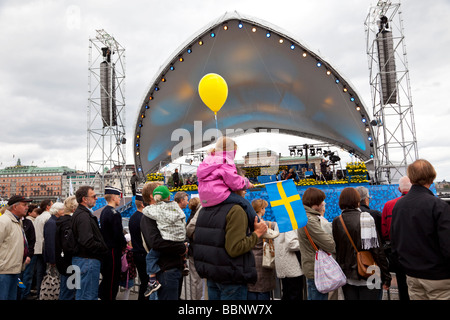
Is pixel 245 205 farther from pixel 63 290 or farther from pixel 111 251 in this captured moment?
pixel 63 290

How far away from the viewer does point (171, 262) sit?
3.20 metres

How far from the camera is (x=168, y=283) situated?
3184 millimetres

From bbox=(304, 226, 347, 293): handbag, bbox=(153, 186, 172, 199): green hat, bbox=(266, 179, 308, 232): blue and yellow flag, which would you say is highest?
bbox=(153, 186, 172, 199): green hat

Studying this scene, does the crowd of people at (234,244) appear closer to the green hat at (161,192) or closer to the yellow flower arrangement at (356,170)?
the green hat at (161,192)

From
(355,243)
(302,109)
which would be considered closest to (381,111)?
(302,109)

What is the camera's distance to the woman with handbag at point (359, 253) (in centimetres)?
277

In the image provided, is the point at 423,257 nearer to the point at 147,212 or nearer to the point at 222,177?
the point at 222,177

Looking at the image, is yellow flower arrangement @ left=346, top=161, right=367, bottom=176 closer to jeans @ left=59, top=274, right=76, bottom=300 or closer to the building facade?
jeans @ left=59, top=274, right=76, bottom=300

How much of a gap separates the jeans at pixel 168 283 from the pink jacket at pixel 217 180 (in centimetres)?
124

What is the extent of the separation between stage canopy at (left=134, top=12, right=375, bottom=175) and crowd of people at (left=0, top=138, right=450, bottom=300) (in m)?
12.3

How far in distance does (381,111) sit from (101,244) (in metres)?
12.8

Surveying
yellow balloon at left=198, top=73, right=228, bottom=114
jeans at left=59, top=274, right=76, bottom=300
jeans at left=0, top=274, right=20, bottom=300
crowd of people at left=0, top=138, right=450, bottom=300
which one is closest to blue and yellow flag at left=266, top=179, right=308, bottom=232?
crowd of people at left=0, top=138, right=450, bottom=300

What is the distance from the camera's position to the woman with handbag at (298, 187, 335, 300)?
2834 mm

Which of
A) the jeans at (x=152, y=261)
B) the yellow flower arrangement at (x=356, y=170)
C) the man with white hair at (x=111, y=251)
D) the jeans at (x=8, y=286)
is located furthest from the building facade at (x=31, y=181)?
the jeans at (x=152, y=261)
